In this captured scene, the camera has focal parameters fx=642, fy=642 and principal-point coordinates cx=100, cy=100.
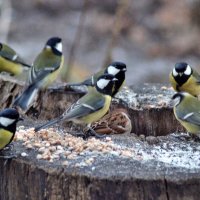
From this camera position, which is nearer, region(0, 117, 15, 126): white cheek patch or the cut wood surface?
the cut wood surface

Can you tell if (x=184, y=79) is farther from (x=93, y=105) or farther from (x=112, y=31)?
(x=112, y=31)

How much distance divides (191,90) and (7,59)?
1.58m

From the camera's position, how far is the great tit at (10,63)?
523cm

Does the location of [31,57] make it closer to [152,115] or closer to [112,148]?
[152,115]

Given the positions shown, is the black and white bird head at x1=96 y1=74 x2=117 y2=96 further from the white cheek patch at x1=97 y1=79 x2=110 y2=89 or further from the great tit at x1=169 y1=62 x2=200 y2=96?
the great tit at x1=169 y1=62 x2=200 y2=96

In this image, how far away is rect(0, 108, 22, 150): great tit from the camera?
3.29 metres

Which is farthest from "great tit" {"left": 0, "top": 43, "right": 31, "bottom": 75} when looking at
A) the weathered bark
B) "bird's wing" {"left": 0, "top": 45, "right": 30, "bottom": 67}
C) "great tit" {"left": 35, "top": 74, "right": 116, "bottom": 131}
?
"great tit" {"left": 35, "top": 74, "right": 116, "bottom": 131}

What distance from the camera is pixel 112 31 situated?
24.9 feet

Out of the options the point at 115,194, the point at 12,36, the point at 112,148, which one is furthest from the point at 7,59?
the point at 12,36

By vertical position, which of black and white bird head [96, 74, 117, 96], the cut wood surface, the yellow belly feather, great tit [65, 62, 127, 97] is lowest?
the cut wood surface

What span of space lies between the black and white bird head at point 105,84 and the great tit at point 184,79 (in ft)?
2.01

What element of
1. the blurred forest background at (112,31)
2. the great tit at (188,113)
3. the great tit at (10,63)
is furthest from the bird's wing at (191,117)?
the blurred forest background at (112,31)

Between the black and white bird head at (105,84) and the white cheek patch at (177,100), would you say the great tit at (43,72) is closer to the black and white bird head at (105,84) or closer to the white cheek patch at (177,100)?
the black and white bird head at (105,84)

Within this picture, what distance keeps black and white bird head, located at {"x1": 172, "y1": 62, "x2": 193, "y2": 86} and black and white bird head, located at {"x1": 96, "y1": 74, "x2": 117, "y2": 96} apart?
62 centimetres
